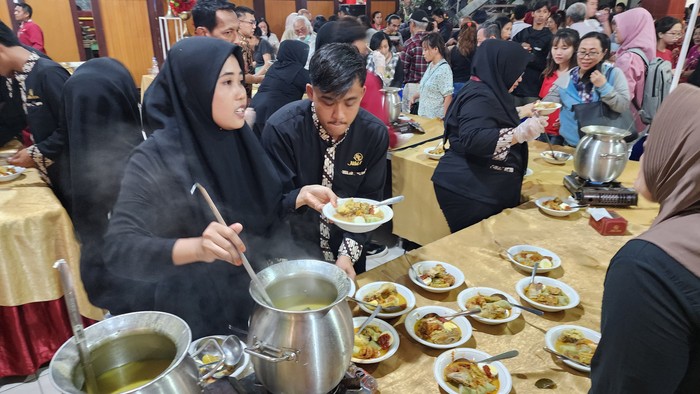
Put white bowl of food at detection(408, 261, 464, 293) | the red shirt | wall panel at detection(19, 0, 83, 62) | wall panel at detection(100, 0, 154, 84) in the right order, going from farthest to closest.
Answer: wall panel at detection(100, 0, 154, 84) < wall panel at detection(19, 0, 83, 62) < the red shirt < white bowl of food at detection(408, 261, 464, 293)

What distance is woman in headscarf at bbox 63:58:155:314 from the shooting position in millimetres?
1771

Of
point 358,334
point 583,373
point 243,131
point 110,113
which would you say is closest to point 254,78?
point 110,113

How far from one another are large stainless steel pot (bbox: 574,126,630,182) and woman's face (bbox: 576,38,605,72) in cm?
104

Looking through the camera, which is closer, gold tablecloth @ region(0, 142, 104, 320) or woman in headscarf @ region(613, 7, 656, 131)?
gold tablecloth @ region(0, 142, 104, 320)

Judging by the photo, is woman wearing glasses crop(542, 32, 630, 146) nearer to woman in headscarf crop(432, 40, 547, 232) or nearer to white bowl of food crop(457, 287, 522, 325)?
woman in headscarf crop(432, 40, 547, 232)

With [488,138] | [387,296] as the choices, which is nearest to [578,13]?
[488,138]

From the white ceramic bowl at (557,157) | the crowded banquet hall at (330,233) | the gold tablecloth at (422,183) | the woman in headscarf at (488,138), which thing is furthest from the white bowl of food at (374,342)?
the white ceramic bowl at (557,157)

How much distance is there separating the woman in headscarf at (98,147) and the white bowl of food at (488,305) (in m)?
1.32

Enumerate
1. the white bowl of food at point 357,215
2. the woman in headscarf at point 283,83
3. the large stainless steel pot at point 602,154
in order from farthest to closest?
the woman in headscarf at point 283,83, the large stainless steel pot at point 602,154, the white bowl of food at point 357,215

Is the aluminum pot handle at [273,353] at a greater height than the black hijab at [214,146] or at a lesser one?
lesser

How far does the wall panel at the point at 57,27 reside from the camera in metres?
7.76

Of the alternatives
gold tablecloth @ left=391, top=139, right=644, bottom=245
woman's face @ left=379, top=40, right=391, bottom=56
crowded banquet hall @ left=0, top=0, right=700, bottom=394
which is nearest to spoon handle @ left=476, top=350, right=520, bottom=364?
crowded banquet hall @ left=0, top=0, right=700, bottom=394

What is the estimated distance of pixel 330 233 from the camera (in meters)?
1.82

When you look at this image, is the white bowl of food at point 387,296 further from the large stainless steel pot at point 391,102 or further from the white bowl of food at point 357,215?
the large stainless steel pot at point 391,102
